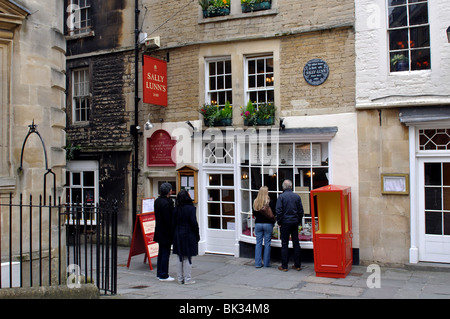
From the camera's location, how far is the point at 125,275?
9.70m

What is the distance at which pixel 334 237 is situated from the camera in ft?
29.6

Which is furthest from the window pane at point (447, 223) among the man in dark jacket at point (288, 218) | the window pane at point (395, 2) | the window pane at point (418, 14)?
the window pane at point (395, 2)

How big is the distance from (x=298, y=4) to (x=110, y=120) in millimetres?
6453

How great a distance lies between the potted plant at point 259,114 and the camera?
1110cm

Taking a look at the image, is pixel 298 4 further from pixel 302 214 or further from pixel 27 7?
pixel 27 7

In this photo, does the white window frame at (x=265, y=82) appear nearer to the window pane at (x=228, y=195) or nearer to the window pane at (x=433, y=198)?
the window pane at (x=228, y=195)

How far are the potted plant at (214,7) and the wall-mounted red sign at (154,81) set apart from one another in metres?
1.85

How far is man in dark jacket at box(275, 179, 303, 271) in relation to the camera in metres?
9.73

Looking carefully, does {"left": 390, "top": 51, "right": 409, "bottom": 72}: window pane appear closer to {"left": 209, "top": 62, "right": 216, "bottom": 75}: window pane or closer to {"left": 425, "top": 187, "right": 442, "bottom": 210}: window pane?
{"left": 425, "top": 187, "right": 442, "bottom": 210}: window pane

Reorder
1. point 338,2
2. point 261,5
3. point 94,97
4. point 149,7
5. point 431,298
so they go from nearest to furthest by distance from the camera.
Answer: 1. point 431,298
2. point 338,2
3. point 261,5
4. point 149,7
5. point 94,97

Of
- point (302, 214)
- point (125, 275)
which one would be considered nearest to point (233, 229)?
point (302, 214)

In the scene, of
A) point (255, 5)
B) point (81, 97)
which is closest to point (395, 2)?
point (255, 5)

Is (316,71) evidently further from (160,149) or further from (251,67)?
(160,149)

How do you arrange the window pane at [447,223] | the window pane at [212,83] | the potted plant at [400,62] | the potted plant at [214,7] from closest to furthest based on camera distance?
the window pane at [447,223] → the potted plant at [400,62] → the potted plant at [214,7] → the window pane at [212,83]
